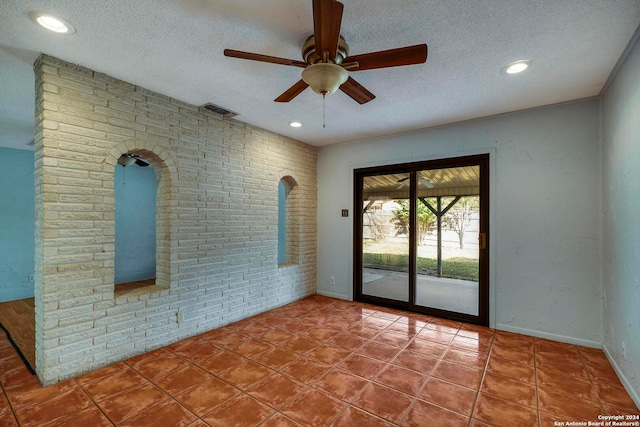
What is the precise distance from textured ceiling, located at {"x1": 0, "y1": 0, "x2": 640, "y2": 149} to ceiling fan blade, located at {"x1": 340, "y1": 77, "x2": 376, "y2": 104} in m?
0.25

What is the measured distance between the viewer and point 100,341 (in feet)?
8.38

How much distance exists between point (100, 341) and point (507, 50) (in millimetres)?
4125

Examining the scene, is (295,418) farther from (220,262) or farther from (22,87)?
(22,87)

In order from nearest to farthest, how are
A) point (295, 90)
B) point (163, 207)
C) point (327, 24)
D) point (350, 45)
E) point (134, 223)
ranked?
point (327, 24)
point (350, 45)
point (295, 90)
point (163, 207)
point (134, 223)

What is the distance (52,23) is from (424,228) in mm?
4672

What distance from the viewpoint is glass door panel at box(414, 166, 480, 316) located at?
408 centimetres

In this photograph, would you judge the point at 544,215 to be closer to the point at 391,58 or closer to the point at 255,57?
the point at 391,58

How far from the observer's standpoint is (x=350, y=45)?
211 centimetres

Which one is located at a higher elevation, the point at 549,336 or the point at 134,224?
the point at 134,224

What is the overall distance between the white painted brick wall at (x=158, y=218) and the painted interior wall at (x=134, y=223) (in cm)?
304

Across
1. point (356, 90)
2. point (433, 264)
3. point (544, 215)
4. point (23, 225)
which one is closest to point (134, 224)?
point (23, 225)

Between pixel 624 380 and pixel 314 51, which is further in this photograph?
pixel 624 380

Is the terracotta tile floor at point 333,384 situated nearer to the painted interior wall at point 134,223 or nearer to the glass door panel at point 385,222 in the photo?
the glass door panel at point 385,222

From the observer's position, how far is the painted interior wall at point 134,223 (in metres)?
5.46
